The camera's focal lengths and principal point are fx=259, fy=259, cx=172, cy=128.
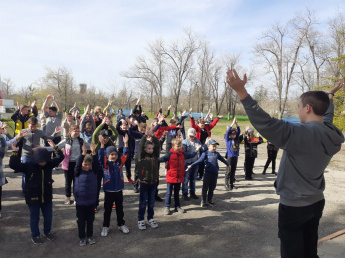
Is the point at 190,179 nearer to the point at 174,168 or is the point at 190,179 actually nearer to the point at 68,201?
the point at 174,168

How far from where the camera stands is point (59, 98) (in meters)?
36.8

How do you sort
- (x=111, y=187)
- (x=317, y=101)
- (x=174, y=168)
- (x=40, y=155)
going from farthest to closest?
(x=174, y=168) → (x=111, y=187) → (x=40, y=155) → (x=317, y=101)

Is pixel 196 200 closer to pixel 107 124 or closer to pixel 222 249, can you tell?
pixel 222 249

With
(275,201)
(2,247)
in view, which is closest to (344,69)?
(275,201)

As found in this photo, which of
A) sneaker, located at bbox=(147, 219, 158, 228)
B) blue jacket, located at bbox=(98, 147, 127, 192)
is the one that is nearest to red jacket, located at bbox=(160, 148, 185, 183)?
sneaker, located at bbox=(147, 219, 158, 228)

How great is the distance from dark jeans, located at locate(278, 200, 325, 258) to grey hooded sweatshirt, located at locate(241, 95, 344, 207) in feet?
0.20

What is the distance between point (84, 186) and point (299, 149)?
345cm

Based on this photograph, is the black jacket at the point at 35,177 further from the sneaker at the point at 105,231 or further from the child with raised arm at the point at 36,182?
the sneaker at the point at 105,231

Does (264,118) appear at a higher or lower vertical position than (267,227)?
higher

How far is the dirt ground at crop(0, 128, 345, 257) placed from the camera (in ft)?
13.7

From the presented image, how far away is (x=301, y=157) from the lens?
203cm

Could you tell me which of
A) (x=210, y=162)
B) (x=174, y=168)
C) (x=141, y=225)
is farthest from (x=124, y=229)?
(x=210, y=162)

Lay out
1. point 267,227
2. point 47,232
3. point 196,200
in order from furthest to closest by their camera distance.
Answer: point 196,200 < point 267,227 < point 47,232

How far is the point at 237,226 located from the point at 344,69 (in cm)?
1577
